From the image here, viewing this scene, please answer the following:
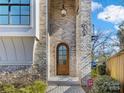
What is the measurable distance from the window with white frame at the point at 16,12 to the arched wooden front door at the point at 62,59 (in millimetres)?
5166

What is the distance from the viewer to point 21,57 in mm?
10750

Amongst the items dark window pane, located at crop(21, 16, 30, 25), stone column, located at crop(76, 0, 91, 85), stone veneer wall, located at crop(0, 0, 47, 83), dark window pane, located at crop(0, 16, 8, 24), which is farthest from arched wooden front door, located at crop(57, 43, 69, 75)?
dark window pane, located at crop(0, 16, 8, 24)

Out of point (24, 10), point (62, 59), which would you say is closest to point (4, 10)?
point (24, 10)

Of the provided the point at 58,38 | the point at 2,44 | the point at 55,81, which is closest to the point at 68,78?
the point at 55,81

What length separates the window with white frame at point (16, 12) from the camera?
1051cm

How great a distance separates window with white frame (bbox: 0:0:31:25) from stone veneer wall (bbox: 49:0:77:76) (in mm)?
4619

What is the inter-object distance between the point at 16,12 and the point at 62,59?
562 centimetres

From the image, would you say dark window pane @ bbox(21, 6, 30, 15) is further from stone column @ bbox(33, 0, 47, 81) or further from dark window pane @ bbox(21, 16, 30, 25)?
stone column @ bbox(33, 0, 47, 81)

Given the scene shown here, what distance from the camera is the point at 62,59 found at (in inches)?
614

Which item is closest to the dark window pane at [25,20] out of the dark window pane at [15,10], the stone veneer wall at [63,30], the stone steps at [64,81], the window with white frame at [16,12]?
the window with white frame at [16,12]

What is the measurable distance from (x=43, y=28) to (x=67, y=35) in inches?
170

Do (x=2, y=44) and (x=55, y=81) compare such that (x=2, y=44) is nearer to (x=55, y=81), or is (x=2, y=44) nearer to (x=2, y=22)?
(x=2, y=22)

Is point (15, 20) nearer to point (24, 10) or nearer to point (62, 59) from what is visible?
point (24, 10)

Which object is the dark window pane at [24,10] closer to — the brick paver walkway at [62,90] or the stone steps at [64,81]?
the brick paver walkway at [62,90]
